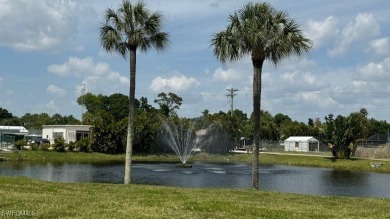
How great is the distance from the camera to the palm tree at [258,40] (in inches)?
985

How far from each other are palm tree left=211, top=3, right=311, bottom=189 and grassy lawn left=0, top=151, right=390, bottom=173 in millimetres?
40313

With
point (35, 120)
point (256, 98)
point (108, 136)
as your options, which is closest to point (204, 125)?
point (108, 136)

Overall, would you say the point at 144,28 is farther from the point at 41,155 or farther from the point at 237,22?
the point at 41,155

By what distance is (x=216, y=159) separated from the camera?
81.0 m

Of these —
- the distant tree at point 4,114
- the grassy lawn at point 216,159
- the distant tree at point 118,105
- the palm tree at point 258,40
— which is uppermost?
the distant tree at point 118,105

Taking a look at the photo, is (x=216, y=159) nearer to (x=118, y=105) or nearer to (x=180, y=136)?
(x=180, y=136)

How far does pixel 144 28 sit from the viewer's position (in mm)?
28344

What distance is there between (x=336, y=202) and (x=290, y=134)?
101m

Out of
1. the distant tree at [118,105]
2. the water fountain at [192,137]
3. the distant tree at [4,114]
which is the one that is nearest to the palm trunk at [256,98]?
the water fountain at [192,137]

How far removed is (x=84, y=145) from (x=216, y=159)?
20745mm

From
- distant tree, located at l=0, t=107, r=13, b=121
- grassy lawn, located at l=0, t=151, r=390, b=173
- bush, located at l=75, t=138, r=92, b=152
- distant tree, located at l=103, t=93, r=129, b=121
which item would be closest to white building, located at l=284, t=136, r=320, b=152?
grassy lawn, located at l=0, t=151, r=390, b=173

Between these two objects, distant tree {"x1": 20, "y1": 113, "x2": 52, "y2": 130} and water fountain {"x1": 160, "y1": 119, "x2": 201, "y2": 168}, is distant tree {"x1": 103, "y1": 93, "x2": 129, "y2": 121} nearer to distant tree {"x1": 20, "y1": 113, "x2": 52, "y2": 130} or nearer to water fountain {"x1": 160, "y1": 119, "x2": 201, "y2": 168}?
distant tree {"x1": 20, "y1": 113, "x2": 52, "y2": 130}

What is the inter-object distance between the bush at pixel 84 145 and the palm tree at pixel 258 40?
53.9 m

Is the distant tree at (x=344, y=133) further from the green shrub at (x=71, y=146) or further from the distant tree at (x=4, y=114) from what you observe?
the distant tree at (x=4, y=114)
